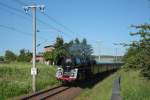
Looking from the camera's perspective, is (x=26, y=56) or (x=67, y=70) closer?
(x=67, y=70)

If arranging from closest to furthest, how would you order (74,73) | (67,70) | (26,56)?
(74,73) < (67,70) < (26,56)

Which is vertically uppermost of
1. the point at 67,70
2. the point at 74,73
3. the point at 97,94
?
the point at 67,70

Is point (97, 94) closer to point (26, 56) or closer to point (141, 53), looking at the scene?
point (141, 53)

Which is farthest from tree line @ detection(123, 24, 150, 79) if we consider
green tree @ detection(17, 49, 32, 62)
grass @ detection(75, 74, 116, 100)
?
green tree @ detection(17, 49, 32, 62)

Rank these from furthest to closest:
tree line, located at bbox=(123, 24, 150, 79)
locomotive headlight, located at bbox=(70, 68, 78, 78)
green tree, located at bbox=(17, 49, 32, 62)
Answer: green tree, located at bbox=(17, 49, 32, 62) < locomotive headlight, located at bbox=(70, 68, 78, 78) < tree line, located at bbox=(123, 24, 150, 79)

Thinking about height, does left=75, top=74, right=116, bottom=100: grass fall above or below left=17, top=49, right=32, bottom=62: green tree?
below

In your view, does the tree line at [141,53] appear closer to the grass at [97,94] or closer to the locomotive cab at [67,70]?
the grass at [97,94]

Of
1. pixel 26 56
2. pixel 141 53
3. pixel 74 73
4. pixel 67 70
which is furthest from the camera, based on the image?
pixel 26 56

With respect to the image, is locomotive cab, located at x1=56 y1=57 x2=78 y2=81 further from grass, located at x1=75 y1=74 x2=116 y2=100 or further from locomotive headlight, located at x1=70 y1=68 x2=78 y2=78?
grass, located at x1=75 y1=74 x2=116 y2=100

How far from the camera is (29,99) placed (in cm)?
1914

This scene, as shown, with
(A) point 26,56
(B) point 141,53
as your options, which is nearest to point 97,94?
(B) point 141,53

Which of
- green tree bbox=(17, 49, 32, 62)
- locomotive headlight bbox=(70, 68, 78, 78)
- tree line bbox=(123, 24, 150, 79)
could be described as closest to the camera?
tree line bbox=(123, 24, 150, 79)

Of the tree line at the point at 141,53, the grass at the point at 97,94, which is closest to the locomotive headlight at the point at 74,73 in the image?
the grass at the point at 97,94

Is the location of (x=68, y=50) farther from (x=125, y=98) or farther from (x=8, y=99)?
(x=125, y=98)
